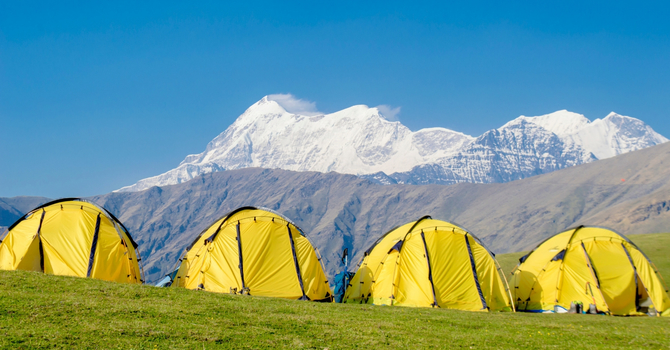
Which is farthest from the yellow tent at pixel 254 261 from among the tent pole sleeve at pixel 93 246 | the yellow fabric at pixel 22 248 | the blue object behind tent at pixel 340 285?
the yellow fabric at pixel 22 248

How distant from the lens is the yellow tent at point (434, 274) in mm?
26438

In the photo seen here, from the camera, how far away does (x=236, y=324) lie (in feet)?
53.8

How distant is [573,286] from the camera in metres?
28.2

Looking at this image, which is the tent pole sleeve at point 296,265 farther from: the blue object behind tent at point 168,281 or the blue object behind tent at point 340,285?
the blue object behind tent at point 168,281

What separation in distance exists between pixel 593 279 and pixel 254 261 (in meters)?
18.3

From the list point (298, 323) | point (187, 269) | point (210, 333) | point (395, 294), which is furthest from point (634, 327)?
point (187, 269)

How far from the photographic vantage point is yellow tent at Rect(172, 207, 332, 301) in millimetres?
26234

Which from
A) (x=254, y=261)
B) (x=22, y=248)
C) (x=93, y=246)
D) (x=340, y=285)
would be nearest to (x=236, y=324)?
(x=254, y=261)

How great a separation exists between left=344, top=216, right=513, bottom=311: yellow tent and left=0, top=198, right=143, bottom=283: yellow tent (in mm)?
12817

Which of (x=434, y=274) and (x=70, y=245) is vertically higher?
(x=70, y=245)

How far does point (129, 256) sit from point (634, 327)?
24.5m

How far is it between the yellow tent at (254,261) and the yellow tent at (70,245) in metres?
3.53

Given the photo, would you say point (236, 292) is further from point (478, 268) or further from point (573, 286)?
point (573, 286)

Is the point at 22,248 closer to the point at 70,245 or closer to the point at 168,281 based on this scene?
the point at 70,245
